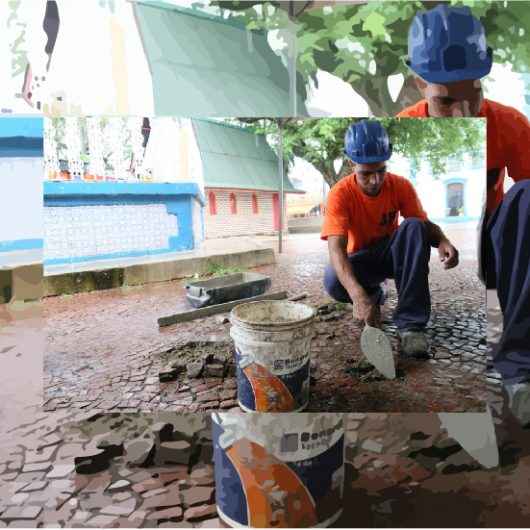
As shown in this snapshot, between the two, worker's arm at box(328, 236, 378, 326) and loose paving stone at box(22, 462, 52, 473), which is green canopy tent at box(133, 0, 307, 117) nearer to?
worker's arm at box(328, 236, 378, 326)

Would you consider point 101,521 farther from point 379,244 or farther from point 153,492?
point 379,244

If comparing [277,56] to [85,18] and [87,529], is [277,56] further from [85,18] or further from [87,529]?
[87,529]

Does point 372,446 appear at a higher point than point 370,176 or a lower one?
lower

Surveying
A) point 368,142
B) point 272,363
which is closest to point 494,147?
point 368,142

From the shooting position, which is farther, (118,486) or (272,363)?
(118,486)

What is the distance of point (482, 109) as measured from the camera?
1.62 meters

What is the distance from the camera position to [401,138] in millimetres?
1504

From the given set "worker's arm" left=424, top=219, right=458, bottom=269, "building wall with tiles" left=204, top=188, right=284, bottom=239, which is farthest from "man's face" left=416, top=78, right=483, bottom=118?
"building wall with tiles" left=204, top=188, right=284, bottom=239

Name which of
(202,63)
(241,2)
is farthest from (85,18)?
(241,2)

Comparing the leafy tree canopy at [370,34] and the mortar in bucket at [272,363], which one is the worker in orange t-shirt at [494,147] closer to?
the mortar in bucket at [272,363]

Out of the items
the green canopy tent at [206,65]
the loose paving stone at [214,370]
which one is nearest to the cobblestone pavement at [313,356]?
the loose paving stone at [214,370]

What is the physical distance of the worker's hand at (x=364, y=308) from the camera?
1.54 metres

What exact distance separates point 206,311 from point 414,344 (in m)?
0.67

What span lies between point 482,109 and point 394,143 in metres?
0.36
